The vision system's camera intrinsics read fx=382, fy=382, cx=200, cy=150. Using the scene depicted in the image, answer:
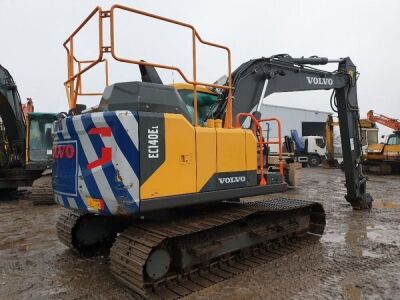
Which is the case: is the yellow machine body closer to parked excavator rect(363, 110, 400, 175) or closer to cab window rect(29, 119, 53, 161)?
cab window rect(29, 119, 53, 161)

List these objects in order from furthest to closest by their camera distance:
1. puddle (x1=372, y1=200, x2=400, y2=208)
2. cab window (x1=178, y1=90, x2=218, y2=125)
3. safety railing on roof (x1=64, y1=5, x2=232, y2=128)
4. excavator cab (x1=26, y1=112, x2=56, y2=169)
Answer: excavator cab (x1=26, y1=112, x2=56, y2=169) < puddle (x1=372, y1=200, x2=400, y2=208) < cab window (x1=178, y1=90, x2=218, y2=125) < safety railing on roof (x1=64, y1=5, x2=232, y2=128)

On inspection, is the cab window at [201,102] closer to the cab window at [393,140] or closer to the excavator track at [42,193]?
the excavator track at [42,193]

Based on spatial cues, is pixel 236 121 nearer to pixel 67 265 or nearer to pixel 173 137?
pixel 173 137

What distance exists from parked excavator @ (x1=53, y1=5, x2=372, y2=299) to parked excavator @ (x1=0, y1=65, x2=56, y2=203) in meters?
5.96

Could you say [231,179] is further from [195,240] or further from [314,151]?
[314,151]

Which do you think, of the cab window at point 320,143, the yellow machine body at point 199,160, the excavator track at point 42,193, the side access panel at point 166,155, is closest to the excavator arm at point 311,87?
the yellow machine body at point 199,160

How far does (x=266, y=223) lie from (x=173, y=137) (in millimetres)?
2166

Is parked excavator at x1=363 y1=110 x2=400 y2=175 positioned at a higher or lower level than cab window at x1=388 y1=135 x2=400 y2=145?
lower

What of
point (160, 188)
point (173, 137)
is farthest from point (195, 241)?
point (173, 137)

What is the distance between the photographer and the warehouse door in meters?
38.0

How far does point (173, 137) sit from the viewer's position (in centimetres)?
402

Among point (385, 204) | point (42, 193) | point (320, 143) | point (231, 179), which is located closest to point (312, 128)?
point (320, 143)

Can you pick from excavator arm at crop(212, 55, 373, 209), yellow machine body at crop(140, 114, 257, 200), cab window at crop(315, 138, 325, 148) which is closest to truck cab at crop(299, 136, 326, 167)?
cab window at crop(315, 138, 325, 148)

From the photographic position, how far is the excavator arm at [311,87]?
586 cm
